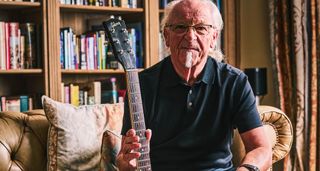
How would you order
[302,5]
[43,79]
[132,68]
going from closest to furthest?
[132,68], [43,79], [302,5]

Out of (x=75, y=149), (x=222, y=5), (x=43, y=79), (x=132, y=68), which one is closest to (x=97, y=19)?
(x=43, y=79)

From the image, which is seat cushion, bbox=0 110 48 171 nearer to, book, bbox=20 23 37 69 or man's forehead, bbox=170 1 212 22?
man's forehead, bbox=170 1 212 22

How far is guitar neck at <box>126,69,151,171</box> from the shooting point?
1889 mm

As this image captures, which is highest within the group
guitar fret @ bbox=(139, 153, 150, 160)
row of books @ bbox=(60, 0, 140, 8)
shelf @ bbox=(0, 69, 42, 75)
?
row of books @ bbox=(60, 0, 140, 8)

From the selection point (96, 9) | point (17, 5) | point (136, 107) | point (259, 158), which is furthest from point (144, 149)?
point (96, 9)

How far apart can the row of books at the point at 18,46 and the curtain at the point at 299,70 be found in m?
1.53

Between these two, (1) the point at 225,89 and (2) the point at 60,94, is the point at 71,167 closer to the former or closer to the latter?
(1) the point at 225,89

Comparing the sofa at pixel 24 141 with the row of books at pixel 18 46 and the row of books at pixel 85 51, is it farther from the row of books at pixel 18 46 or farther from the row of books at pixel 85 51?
the row of books at pixel 85 51

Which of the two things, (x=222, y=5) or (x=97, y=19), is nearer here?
(x=97, y=19)

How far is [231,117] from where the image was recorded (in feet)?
6.88

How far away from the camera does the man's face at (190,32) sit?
208cm

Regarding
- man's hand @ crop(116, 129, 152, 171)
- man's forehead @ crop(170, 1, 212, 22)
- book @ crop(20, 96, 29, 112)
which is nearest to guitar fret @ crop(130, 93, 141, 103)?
man's hand @ crop(116, 129, 152, 171)

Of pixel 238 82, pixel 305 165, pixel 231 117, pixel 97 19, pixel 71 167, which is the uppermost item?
pixel 97 19

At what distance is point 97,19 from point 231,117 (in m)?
1.78
